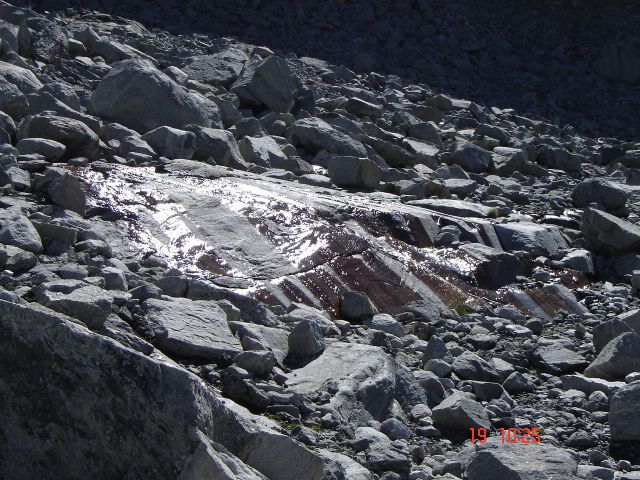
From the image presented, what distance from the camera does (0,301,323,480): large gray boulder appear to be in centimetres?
214

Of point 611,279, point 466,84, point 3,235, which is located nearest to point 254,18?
point 466,84

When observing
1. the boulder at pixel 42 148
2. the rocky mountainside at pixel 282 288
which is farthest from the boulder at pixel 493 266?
the boulder at pixel 42 148

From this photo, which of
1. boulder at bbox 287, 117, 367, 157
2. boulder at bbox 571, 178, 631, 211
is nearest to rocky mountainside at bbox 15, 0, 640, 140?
boulder at bbox 287, 117, 367, 157

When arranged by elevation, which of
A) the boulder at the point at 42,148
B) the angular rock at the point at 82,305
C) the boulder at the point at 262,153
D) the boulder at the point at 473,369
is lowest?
the boulder at the point at 262,153

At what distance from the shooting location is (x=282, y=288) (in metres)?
4.48

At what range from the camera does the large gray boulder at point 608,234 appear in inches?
235

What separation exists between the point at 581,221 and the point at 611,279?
0.56 metres

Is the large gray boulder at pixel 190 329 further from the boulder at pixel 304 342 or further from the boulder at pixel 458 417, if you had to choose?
the boulder at pixel 458 417

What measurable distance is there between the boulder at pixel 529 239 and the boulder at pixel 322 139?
4.70 ft

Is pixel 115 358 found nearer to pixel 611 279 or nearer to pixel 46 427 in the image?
pixel 46 427

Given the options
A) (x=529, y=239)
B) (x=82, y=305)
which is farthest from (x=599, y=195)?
(x=82, y=305)

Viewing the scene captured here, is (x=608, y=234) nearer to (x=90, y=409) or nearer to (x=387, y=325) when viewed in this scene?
(x=387, y=325)

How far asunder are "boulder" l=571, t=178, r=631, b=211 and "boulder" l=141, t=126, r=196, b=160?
9.47 ft
